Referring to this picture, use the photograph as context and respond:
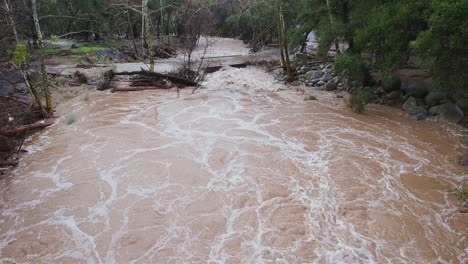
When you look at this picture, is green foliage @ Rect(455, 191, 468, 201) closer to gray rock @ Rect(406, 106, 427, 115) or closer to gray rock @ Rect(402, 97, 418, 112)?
gray rock @ Rect(406, 106, 427, 115)

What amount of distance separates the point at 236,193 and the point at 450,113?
8260 mm

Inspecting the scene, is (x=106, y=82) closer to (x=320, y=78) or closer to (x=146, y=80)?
(x=146, y=80)

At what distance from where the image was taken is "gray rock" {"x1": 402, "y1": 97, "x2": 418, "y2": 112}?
35.1 feet

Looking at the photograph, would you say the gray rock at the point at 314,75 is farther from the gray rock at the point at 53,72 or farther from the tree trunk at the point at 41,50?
the gray rock at the point at 53,72

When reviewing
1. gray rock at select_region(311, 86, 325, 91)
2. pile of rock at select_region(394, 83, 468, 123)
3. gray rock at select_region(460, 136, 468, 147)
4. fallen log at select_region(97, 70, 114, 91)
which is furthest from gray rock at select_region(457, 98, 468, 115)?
fallen log at select_region(97, 70, 114, 91)

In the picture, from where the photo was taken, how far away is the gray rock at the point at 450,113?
31.0 feet

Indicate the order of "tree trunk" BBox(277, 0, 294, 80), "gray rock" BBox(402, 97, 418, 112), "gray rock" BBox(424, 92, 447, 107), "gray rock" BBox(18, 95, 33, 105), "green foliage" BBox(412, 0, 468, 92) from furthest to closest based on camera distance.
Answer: "tree trunk" BBox(277, 0, 294, 80) → "gray rock" BBox(18, 95, 33, 105) → "gray rock" BBox(402, 97, 418, 112) → "gray rock" BBox(424, 92, 447, 107) → "green foliage" BBox(412, 0, 468, 92)

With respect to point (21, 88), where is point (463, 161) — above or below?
below

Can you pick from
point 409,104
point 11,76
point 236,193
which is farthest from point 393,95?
point 11,76

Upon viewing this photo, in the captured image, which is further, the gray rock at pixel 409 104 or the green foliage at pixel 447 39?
the gray rock at pixel 409 104

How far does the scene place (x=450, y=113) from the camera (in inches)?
378

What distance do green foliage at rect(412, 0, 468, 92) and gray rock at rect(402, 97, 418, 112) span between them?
2.51 metres

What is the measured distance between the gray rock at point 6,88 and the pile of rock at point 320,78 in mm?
13464

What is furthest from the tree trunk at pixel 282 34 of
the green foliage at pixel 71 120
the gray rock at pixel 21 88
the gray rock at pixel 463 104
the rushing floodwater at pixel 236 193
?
the gray rock at pixel 21 88
